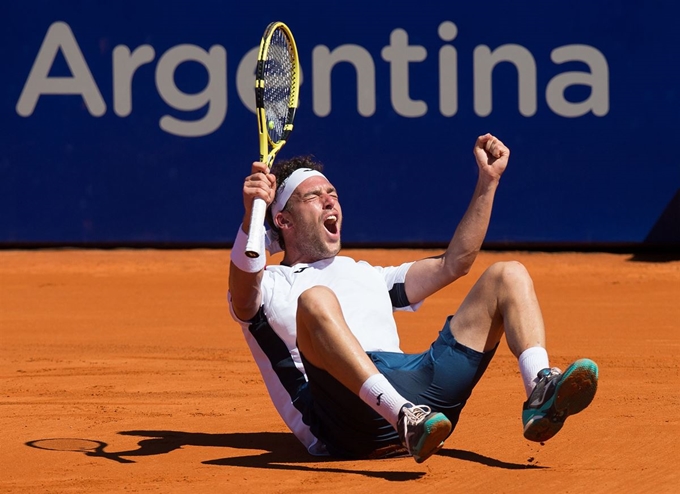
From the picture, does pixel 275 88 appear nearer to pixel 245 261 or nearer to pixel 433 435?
pixel 245 261

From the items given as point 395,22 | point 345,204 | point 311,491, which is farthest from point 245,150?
point 311,491

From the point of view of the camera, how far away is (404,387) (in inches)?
163

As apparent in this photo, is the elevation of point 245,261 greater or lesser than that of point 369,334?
greater

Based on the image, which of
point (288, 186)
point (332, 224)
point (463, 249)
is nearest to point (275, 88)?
point (288, 186)

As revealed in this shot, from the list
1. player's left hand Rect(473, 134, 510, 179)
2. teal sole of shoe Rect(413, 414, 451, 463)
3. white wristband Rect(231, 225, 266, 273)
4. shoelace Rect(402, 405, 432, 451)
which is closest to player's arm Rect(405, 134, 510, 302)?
player's left hand Rect(473, 134, 510, 179)

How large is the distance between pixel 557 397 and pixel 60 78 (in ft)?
27.4

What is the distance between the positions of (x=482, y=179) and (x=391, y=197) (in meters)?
6.68

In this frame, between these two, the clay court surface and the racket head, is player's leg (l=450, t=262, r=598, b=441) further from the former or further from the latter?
the racket head

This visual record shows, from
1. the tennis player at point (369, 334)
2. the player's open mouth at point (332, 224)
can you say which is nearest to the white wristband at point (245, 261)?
the tennis player at point (369, 334)

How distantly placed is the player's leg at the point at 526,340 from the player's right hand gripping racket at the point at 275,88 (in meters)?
0.99

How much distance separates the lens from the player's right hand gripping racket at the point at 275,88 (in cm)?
474

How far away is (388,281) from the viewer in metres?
4.57

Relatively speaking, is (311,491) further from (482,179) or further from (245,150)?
(245,150)

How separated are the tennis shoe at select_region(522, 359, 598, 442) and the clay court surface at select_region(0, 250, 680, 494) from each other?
0.64 feet
